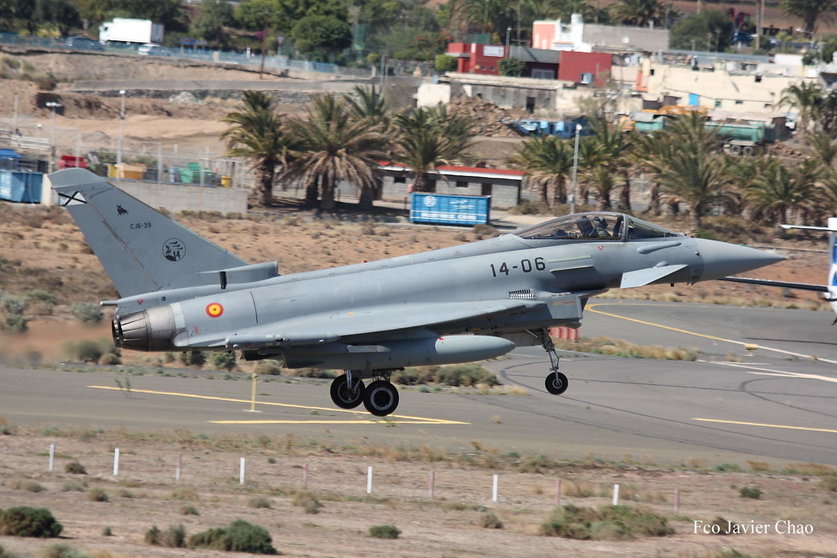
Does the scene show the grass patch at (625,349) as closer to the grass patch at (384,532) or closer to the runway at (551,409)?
the runway at (551,409)

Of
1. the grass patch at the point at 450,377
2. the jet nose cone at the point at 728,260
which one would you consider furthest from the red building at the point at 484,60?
the jet nose cone at the point at 728,260

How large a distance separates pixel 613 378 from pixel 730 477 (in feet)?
Answer: 51.1

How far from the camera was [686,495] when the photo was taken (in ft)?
119

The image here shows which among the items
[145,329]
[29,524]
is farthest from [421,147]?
[145,329]

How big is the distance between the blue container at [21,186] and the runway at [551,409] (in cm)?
3400

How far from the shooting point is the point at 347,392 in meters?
26.9

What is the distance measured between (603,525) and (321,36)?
6494 inches

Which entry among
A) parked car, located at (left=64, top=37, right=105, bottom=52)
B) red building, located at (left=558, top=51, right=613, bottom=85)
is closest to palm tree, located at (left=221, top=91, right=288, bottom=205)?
red building, located at (left=558, top=51, right=613, bottom=85)

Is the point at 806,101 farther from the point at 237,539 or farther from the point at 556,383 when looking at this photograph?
the point at 237,539

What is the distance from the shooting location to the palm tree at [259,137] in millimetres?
86062

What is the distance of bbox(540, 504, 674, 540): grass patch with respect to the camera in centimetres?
3036

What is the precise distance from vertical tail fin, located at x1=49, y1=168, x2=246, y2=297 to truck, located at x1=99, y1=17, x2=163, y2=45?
162m

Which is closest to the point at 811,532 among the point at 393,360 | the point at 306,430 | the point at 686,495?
the point at 686,495

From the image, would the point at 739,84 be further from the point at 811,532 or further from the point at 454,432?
the point at 811,532
